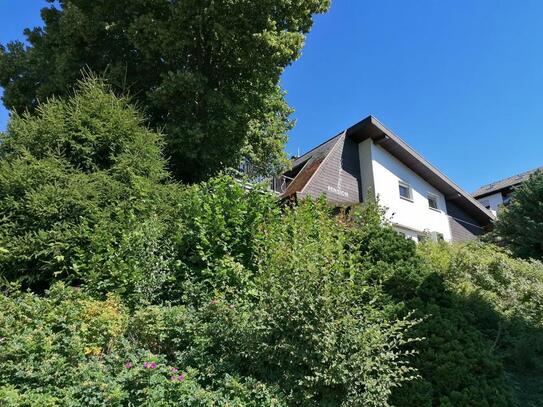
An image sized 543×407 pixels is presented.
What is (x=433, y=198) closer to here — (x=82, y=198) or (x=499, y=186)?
(x=499, y=186)

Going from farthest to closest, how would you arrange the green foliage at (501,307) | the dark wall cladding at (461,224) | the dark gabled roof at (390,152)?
the dark wall cladding at (461,224) → the dark gabled roof at (390,152) → the green foliage at (501,307)

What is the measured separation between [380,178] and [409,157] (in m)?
2.14

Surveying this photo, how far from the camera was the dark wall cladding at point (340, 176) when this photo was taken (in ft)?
53.7

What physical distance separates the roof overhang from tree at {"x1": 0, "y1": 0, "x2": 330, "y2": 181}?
7.43m

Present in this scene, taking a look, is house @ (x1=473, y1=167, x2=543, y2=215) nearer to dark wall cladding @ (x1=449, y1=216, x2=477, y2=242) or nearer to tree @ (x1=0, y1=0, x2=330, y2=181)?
dark wall cladding @ (x1=449, y1=216, x2=477, y2=242)

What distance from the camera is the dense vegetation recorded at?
368cm

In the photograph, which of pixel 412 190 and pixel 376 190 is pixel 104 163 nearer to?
pixel 376 190

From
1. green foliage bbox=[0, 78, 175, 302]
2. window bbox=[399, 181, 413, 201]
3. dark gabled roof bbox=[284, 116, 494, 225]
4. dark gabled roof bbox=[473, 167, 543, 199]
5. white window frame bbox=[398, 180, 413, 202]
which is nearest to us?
green foliage bbox=[0, 78, 175, 302]

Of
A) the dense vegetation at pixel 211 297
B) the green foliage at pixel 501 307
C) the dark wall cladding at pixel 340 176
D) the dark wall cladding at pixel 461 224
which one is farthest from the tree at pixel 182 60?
the dark wall cladding at pixel 461 224

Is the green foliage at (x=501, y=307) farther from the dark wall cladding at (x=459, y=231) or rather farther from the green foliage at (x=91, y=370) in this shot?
the dark wall cladding at (x=459, y=231)

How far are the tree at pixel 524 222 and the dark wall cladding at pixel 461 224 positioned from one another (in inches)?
183

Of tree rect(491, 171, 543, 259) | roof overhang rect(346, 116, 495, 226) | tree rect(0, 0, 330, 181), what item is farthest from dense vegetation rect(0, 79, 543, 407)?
roof overhang rect(346, 116, 495, 226)

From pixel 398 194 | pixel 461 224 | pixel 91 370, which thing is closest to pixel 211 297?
pixel 91 370

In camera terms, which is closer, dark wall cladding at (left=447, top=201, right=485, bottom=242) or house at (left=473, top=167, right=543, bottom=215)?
dark wall cladding at (left=447, top=201, right=485, bottom=242)
